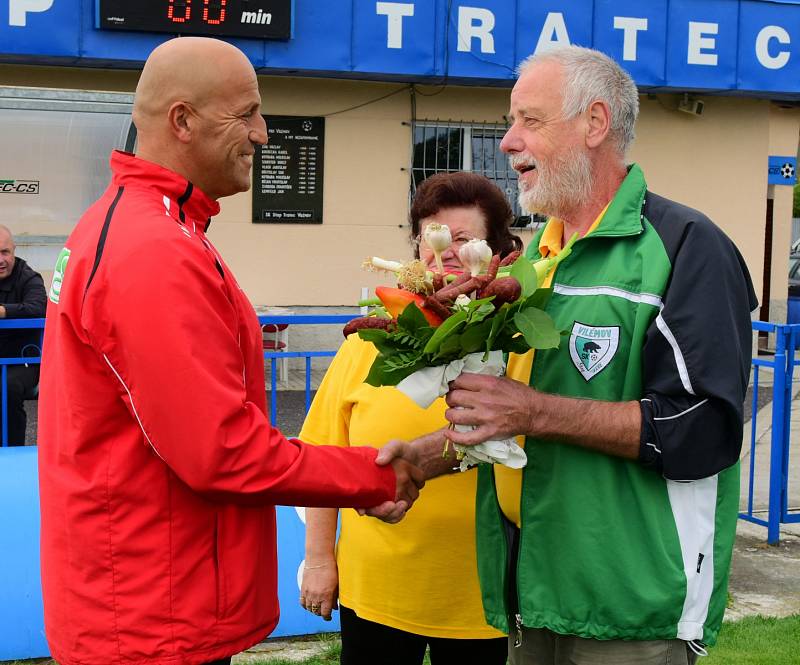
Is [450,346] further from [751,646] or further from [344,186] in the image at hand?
[344,186]

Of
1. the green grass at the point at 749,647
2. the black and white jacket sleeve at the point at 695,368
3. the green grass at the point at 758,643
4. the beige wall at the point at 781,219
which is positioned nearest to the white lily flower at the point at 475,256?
the black and white jacket sleeve at the point at 695,368

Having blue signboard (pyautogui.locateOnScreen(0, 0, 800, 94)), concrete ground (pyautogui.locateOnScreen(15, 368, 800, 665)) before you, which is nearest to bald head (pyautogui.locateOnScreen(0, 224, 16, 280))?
concrete ground (pyautogui.locateOnScreen(15, 368, 800, 665))

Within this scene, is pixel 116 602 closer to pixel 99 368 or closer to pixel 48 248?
pixel 99 368

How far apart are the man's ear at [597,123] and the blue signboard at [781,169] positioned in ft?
43.9

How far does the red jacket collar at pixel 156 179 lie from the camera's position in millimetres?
2551

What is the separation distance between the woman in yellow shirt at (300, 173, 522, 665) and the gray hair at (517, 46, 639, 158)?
738mm

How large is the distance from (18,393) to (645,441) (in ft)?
18.1

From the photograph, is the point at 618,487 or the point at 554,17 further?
the point at 554,17

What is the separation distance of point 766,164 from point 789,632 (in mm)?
10784

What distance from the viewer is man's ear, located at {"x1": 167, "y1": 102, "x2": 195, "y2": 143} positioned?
2.57 metres

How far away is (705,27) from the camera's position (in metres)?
13.6

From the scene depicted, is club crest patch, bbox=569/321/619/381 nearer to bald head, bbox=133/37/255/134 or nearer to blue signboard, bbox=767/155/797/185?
bald head, bbox=133/37/255/134

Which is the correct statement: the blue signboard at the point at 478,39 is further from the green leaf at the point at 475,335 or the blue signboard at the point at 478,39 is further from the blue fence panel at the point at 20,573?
the green leaf at the point at 475,335

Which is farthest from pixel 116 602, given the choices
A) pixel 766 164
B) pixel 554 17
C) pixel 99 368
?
pixel 766 164
